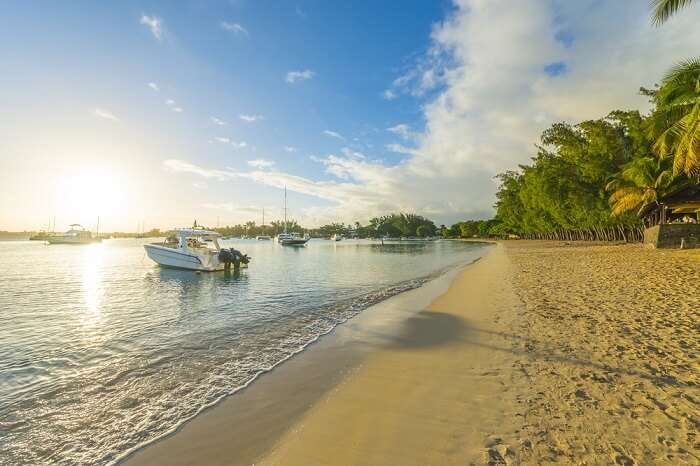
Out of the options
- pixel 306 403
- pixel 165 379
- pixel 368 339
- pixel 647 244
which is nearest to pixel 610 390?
pixel 306 403

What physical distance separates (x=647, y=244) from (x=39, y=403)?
126 feet

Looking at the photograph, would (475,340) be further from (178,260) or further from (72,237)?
(72,237)

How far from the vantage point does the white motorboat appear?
92.9ft

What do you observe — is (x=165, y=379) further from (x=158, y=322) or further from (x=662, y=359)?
(x=662, y=359)

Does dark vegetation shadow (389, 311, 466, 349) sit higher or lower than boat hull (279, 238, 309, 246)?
lower

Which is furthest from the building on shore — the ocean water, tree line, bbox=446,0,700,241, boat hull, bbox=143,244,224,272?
boat hull, bbox=143,244,224,272

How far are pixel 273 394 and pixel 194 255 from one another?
85.7ft

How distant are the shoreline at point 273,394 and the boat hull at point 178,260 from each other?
72.8 ft

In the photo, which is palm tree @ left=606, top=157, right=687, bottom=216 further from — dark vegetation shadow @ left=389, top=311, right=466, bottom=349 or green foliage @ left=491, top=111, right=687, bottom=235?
dark vegetation shadow @ left=389, top=311, right=466, bottom=349

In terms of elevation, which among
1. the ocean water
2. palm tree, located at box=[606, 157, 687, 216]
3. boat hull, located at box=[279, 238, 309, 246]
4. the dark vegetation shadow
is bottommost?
the ocean water

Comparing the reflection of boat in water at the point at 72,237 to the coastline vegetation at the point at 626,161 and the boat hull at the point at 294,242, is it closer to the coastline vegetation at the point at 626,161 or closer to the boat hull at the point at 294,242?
the boat hull at the point at 294,242

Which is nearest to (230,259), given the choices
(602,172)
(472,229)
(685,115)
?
(685,115)

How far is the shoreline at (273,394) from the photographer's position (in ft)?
12.6

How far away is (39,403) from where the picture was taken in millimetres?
5273
